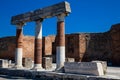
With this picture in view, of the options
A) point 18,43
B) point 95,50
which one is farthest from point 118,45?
point 18,43

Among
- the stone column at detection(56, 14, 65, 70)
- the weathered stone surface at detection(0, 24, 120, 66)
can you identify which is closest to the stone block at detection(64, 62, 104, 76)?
the stone column at detection(56, 14, 65, 70)

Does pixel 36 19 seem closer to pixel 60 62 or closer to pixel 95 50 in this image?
pixel 60 62

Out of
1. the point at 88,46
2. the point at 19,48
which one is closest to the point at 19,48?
the point at 19,48

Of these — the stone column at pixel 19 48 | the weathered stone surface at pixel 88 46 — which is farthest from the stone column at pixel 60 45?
the weathered stone surface at pixel 88 46

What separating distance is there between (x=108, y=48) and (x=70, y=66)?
16.2 metres

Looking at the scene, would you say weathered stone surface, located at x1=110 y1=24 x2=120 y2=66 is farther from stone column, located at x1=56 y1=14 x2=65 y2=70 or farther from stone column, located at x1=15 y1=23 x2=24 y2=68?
stone column, located at x1=56 y1=14 x2=65 y2=70

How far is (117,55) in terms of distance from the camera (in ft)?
86.0

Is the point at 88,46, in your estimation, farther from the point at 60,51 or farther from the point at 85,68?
the point at 85,68

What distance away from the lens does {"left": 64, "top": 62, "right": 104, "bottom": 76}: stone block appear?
11.8 m

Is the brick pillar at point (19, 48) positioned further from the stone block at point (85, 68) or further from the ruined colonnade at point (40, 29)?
the stone block at point (85, 68)

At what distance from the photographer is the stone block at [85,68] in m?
11.8

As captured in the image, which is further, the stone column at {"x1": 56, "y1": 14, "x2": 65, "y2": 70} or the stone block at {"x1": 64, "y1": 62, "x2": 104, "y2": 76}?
the stone column at {"x1": 56, "y1": 14, "x2": 65, "y2": 70}

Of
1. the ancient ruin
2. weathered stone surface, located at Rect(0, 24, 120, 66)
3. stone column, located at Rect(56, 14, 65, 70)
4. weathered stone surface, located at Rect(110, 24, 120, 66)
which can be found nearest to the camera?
the ancient ruin

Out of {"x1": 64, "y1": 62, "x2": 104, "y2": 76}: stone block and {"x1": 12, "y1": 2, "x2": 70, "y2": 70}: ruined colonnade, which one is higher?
{"x1": 12, "y1": 2, "x2": 70, "y2": 70}: ruined colonnade
